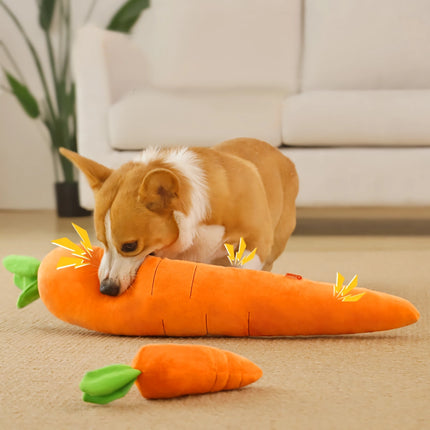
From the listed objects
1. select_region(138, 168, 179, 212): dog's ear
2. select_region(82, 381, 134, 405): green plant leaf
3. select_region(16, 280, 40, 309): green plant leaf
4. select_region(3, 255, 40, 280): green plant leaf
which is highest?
select_region(138, 168, 179, 212): dog's ear

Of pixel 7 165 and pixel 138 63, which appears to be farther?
pixel 7 165

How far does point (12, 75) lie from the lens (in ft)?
12.8

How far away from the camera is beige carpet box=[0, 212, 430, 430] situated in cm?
78

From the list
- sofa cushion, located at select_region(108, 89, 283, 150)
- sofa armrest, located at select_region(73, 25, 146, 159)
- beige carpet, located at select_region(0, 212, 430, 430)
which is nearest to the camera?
beige carpet, located at select_region(0, 212, 430, 430)

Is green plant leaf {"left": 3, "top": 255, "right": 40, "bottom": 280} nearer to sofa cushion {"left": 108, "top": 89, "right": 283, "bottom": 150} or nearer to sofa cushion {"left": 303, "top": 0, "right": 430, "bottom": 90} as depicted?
sofa cushion {"left": 108, "top": 89, "right": 283, "bottom": 150}

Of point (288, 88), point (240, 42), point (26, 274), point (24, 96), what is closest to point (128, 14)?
point (24, 96)

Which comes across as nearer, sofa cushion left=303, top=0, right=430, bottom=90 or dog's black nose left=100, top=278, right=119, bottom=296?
dog's black nose left=100, top=278, right=119, bottom=296

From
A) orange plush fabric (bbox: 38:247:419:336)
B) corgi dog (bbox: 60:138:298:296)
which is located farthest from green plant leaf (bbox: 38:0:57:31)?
orange plush fabric (bbox: 38:247:419:336)

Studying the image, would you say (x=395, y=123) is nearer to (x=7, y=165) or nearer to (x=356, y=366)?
(x=356, y=366)

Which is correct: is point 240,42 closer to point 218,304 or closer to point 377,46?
point 377,46

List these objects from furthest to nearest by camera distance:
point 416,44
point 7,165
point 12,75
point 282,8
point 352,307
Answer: point 7,165, point 12,75, point 282,8, point 416,44, point 352,307

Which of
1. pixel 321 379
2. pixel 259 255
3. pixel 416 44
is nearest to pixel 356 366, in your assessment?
pixel 321 379

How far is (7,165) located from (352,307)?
11.3ft

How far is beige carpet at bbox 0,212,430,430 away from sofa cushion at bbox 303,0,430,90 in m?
1.77
